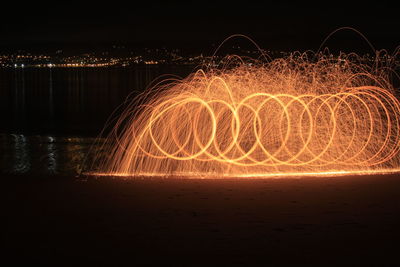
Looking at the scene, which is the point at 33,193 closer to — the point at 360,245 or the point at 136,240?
the point at 136,240

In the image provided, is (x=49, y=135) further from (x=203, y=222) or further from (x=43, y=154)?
(x=203, y=222)

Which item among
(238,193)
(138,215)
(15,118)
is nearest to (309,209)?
(238,193)

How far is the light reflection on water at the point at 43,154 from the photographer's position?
14.3m

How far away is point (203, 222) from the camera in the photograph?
821 centimetres

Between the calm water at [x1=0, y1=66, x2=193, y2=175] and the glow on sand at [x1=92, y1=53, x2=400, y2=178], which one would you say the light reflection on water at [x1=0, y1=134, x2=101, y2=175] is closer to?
the calm water at [x1=0, y1=66, x2=193, y2=175]

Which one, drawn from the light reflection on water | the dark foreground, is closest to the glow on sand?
the light reflection on water

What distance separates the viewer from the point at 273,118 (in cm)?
1545

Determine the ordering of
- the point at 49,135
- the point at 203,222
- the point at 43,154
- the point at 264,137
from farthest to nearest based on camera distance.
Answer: the point at 49,135
the point at 43,154
the point at 264,137
the point at 203,222

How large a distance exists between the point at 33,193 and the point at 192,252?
4627mm

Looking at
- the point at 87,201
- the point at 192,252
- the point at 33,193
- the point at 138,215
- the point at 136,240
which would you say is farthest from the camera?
the point at 33,193

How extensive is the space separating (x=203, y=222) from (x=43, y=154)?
9961 millimetres

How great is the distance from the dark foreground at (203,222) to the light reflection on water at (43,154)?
111 inches

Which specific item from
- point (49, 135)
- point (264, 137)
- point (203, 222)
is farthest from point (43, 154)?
point (203, 222)

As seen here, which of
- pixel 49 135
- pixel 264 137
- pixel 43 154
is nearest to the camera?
pixel 264 137
